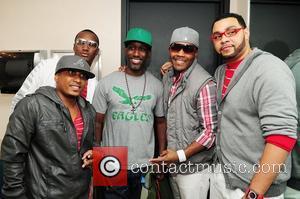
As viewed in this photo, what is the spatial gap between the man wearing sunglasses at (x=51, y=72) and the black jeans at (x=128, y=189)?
67 centimetres

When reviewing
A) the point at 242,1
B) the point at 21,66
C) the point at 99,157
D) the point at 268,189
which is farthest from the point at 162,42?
the point at 268,189

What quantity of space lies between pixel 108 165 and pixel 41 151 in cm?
38

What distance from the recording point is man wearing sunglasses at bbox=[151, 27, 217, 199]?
5.92ft

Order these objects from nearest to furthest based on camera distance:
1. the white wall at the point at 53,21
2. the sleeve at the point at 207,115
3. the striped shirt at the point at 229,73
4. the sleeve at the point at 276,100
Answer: the sleeve at the point at 276,100
the striped shirt at the point at 229,73
the sleeve at the point at 207,115
the white wall at the point at 53,21

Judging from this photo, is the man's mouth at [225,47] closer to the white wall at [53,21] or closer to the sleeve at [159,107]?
the sleeve at [159,107]

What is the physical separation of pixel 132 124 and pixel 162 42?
4.24 feet

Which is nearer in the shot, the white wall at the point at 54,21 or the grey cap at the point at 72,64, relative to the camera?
the grey cap at the point at 72,64

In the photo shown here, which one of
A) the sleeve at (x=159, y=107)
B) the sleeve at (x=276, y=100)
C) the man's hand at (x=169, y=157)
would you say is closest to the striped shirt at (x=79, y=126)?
the man's hand at (x=169, y=157)

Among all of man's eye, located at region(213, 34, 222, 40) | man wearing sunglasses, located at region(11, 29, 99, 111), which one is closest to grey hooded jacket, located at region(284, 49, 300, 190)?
man's eye, located at region(213, 34, 222, 40)

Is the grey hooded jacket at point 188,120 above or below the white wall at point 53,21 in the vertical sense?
below

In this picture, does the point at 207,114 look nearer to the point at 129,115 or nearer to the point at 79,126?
the point at 129,115

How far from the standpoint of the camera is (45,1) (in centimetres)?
266

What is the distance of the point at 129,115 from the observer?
193 cm

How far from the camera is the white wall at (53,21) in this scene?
2660mm
